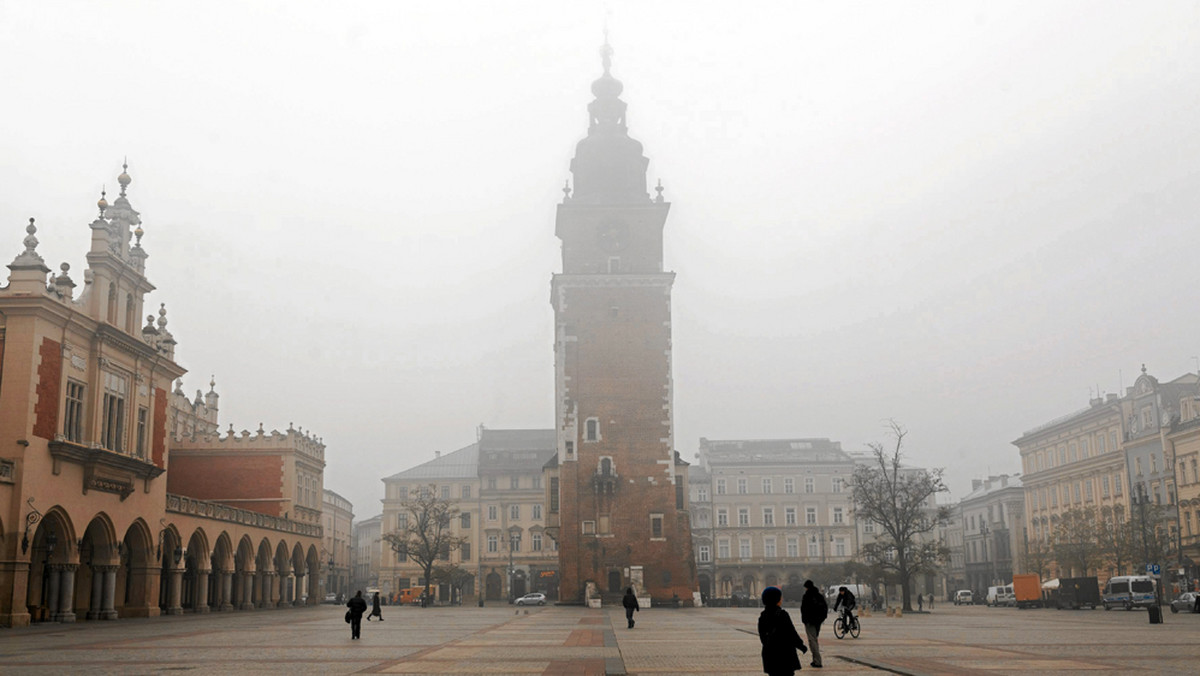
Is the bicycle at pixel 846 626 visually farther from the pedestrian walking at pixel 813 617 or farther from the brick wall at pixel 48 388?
the brick wall at pixel 48 388

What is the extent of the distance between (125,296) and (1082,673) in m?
35.6

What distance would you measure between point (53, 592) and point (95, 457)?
4696 mm

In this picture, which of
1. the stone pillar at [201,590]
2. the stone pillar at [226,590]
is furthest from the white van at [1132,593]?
the stone pillar at [201,590]

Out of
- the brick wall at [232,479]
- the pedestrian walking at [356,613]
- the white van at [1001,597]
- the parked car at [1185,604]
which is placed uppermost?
the brick wall at [232,479]

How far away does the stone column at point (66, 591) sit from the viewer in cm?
3560

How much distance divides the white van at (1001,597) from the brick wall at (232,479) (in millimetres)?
Answer: 48447

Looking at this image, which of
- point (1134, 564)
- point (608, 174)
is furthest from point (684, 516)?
point (1134, 564)

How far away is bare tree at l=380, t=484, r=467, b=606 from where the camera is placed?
265 feet

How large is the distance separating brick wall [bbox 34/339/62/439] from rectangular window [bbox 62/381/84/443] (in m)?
0.88

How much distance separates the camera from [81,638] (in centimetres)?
2708

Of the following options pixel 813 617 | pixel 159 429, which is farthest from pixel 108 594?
pixel 813 617

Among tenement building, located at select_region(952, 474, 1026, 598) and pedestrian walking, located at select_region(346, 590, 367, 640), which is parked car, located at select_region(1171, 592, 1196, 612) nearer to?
pedestrian walking, located at select_region(346, 590, 367, 640)

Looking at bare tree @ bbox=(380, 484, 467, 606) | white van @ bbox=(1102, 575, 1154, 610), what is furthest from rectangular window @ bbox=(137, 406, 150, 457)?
white van @ bbox=(1102, 575, 1154, 610)

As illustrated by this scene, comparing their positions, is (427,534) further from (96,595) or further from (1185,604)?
(1185,604)
